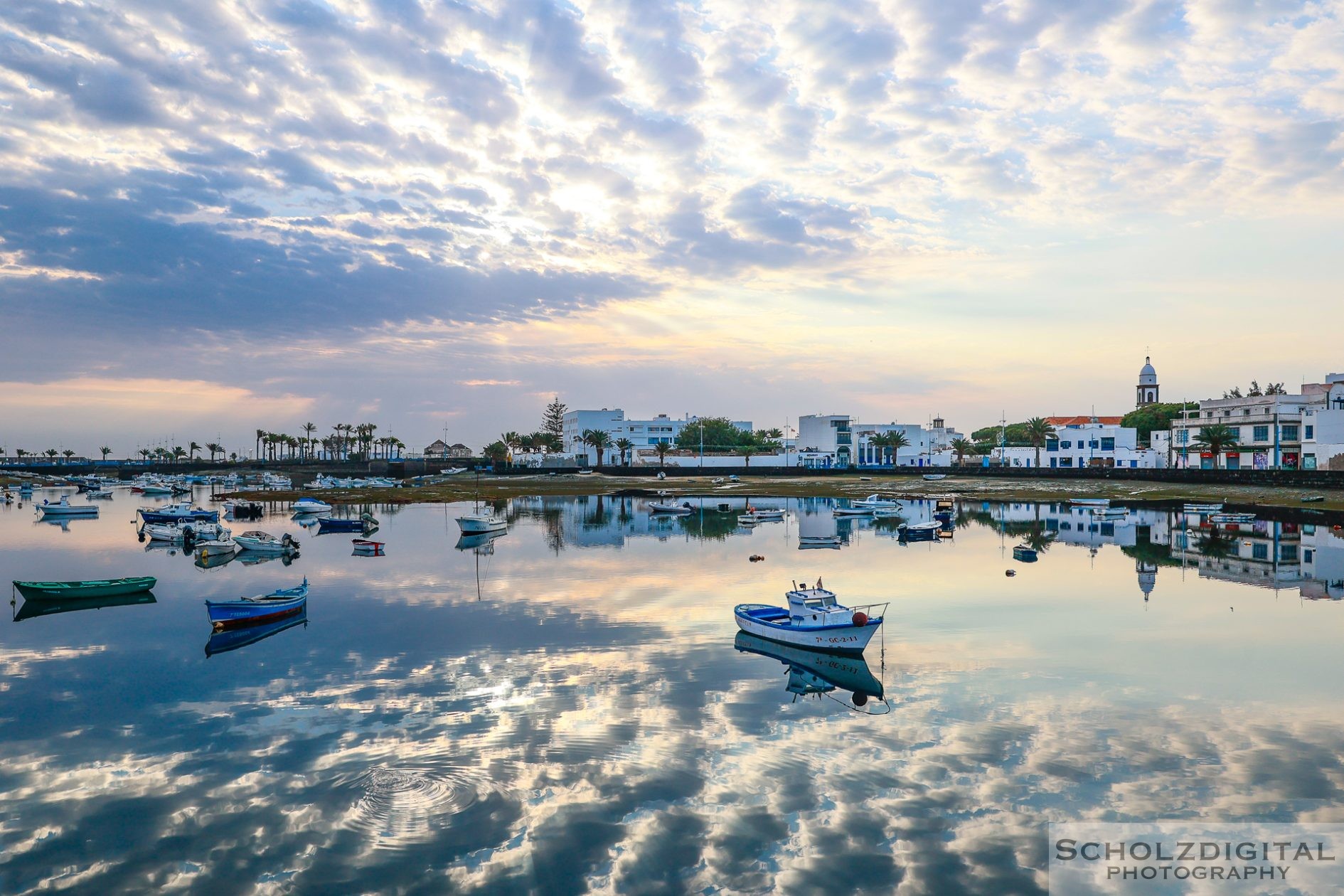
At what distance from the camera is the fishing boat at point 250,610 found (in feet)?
126

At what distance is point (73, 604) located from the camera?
45.5 m

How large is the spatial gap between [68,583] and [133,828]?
35.5 meters

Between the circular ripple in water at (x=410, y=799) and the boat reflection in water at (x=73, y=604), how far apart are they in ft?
113

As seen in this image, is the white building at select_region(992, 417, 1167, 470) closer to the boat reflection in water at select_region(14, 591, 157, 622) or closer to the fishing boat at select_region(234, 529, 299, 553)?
the fishing boat at select_region(234, 529, 299, 553)

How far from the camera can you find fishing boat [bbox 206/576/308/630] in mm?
38281

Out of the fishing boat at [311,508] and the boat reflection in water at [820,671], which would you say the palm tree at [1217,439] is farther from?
the fishing boat at [311,508]

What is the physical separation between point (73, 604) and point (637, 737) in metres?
40.2

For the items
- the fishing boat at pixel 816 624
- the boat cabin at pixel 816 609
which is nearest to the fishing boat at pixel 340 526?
the fishing boat at pixel 816 624

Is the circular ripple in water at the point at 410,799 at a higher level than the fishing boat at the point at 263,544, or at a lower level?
lower

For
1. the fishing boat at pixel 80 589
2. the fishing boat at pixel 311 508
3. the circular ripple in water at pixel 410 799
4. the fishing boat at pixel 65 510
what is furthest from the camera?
the fishing boat at pixel 65 510

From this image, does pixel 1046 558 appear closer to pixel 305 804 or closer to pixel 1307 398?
pixel 305 804

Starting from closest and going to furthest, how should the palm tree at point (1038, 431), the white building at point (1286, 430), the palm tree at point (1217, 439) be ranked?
the white building at point (1286, 430) < the palm tree at point (1217, 439) < the palm tree at point (1038, 431)

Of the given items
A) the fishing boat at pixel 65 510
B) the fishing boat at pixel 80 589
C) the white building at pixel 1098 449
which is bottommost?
the fishing boat at pixel 80 589

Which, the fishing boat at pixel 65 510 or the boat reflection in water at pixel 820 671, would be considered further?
the fishing boat at pixel 65 510
